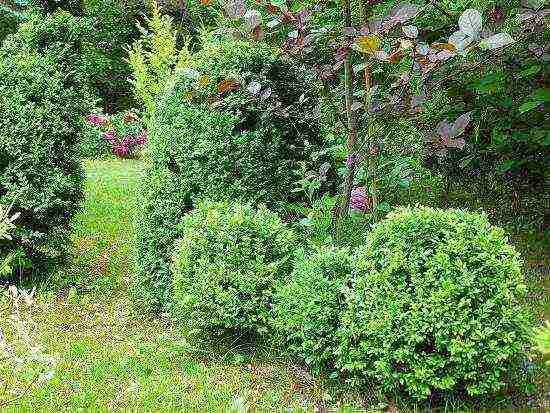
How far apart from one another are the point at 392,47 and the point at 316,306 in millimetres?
1519

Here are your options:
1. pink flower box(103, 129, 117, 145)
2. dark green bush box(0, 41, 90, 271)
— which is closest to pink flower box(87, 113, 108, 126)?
pink flower box(103, 129, 117, 145)

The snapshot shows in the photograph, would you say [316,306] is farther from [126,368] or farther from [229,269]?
[126,368]

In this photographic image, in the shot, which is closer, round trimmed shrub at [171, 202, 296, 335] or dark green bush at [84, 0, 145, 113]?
round trimmed shrub at [171, 202, 296, 335]

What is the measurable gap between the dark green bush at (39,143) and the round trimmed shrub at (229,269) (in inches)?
69.7

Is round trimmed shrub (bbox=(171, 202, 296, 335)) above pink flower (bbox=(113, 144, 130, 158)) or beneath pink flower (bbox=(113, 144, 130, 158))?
above

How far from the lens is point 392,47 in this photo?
163 inches

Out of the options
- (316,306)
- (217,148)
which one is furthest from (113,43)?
(316,306)

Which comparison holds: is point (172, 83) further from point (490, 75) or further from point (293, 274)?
point (490, 75)

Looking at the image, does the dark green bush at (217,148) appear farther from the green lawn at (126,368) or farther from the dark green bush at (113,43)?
the dark green bush at (113,43)

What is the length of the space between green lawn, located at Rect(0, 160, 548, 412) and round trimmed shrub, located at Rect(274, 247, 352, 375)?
206 mm

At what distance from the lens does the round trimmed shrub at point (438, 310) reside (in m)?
3.55

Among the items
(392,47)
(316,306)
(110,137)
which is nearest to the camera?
(316,306)

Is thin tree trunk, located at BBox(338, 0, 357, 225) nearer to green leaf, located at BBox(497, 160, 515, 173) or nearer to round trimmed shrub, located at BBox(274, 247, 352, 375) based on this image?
round trimmed shrub, located at BBox(274, 247, 352, 375)

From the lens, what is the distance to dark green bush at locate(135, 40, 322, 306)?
16.3 feet
